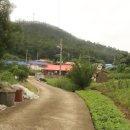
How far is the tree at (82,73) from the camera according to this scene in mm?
49469

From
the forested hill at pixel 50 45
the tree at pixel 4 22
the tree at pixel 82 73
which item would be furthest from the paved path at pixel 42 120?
the forested hill at pixel 50 45

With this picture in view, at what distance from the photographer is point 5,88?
2381cm

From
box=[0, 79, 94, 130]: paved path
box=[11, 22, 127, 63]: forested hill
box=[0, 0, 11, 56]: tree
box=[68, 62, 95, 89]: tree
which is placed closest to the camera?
box=[0, 79, 94, 130]: paved path

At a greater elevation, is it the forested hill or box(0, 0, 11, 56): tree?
the forested hill

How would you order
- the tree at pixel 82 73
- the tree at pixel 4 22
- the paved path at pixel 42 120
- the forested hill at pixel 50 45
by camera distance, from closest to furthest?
the paved path at pixel 42 120, the tree at pixel 4 22, the tree at pixel 82 73, the forested hill at pixel 50 45

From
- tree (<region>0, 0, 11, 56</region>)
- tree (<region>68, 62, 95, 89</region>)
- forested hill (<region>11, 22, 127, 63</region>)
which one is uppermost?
forested hill (<region>11, 22, 127, 63</region>)

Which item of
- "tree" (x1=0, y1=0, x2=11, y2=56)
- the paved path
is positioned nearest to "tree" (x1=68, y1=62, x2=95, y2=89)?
"tree" (x1=0, y1=0, x2=11, y2=56)

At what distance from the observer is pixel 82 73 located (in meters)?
49.7

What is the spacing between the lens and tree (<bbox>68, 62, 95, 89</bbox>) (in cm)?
4947

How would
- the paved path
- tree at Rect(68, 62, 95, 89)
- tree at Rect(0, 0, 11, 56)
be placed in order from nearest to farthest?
the paved path, tree at Rect(0, 0, 11, 56), tree at Rect(68, 62, 95, 89)

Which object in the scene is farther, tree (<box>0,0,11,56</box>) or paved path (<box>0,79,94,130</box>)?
tree (<box>0,0,11,56</box>)

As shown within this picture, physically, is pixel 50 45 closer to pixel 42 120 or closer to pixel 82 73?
pixel 82 73

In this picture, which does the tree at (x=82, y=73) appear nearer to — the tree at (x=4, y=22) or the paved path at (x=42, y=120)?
the tree at (x=4, y=22)

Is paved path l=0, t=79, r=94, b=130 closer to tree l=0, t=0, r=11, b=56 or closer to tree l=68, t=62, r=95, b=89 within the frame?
tree l=0, t=0, r=11, b=56
